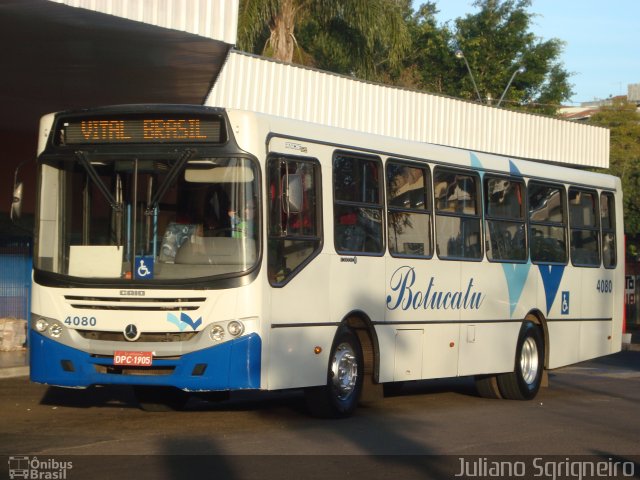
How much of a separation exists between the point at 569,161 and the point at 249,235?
23.8m

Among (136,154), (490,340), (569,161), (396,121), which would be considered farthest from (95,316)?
(569,161)

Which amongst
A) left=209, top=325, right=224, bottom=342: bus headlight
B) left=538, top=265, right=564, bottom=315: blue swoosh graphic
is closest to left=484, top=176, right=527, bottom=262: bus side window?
left=538, top=265, right=564, bottom=315: blue swoosh graphic

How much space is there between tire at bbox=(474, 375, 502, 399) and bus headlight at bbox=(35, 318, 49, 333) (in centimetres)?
640

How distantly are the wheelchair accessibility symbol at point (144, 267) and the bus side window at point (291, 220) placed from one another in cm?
109

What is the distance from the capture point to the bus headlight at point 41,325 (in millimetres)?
11130

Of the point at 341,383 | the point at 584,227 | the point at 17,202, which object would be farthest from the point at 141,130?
the point at 584,227

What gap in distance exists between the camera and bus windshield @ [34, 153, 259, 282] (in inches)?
420

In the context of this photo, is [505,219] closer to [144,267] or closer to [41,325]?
[144,267]

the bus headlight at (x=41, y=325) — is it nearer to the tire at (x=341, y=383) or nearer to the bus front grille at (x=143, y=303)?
the bus front grille at (x=143, y=303)

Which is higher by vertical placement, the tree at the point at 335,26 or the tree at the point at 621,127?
the tree at the point at 621,127

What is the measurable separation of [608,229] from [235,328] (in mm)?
8713

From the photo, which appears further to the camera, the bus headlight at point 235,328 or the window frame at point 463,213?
the window frame at point 463,213

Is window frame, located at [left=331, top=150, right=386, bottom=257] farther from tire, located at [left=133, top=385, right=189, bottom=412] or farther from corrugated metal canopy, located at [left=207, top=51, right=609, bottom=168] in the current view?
corrugated metal canopy, located at [left=207, top=51, right=609, bottom=168]

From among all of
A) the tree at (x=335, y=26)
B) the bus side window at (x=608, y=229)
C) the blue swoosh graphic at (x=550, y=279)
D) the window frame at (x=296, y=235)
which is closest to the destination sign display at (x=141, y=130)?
the window frame at (x=296, y=235)
